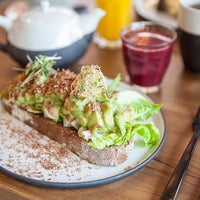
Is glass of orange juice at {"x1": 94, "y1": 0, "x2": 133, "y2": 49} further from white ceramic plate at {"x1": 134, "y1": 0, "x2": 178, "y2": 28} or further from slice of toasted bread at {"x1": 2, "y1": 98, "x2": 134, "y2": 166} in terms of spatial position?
slice of toasted bread at {"x1": 2, "y1": 98, "x2": 134, "y2": 166}

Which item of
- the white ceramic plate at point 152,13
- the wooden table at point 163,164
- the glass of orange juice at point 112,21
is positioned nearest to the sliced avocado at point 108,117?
the wooden table at point 163,164

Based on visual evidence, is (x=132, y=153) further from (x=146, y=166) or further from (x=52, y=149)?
(x=52, y=149)

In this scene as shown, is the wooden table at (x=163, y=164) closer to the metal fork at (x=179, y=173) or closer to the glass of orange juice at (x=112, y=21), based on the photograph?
the metal fork at (x=179, y=173)

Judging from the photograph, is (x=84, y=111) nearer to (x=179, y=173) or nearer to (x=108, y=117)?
(x=108, y=117)

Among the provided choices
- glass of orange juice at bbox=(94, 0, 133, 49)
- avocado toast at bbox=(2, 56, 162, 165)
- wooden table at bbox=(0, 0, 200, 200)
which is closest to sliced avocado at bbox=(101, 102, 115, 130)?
avocado toast at bbox=(2, 56, 162, 165)

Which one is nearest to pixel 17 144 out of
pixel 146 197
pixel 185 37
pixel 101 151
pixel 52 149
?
pixel 52 149

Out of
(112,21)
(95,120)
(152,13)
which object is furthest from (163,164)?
(152,13)
